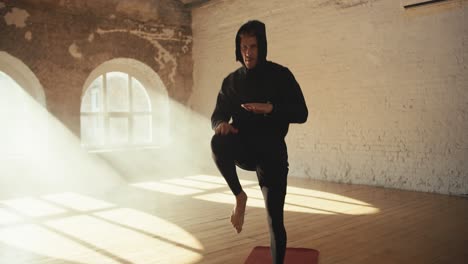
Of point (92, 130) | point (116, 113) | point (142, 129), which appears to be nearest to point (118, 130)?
point (116, 113)

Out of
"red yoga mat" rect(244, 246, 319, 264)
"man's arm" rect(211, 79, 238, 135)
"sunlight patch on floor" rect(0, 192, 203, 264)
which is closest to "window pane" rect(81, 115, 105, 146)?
"sunlight patch on floor" rect(0, 192, 203, 264)

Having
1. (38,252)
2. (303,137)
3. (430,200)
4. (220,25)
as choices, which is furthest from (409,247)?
(220,25)

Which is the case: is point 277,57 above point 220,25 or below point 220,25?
below

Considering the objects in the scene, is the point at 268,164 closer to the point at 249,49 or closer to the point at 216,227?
the point at 249,49

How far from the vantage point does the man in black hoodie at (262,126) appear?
7.18ft

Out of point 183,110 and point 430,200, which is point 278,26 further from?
point 430,200

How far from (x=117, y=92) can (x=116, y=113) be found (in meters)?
0.51

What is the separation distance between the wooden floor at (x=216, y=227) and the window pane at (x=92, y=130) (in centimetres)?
212

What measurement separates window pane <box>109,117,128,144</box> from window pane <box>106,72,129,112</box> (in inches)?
8.4

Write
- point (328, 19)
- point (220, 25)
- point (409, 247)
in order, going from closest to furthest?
1. point (409, 247)
2. point (328, 19)
3. point (220, 25)

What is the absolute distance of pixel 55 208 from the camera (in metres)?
5.22

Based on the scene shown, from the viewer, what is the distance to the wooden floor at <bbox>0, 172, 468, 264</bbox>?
318 centimetres

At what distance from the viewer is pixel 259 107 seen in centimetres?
208

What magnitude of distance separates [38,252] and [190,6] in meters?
6.97
